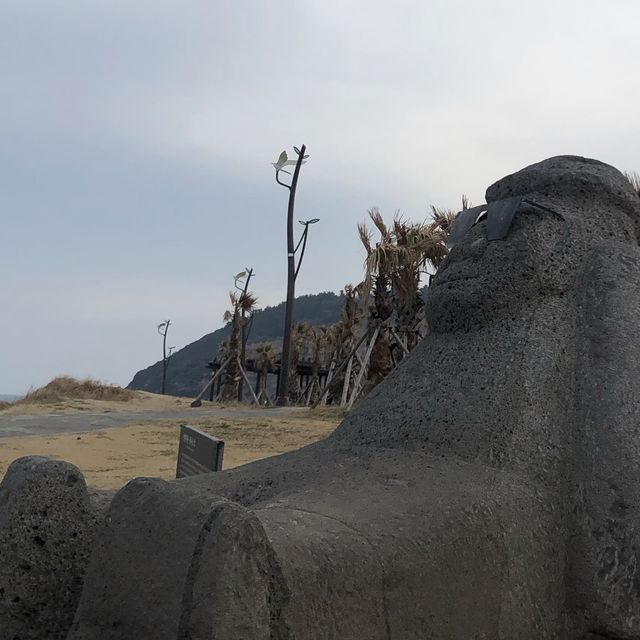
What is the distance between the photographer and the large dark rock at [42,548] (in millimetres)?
1601

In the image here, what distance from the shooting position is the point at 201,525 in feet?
4.22

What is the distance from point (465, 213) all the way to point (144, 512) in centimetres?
176

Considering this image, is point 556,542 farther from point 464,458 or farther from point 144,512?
point 144,512

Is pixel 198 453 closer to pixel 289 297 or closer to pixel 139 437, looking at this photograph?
pixel 139 437

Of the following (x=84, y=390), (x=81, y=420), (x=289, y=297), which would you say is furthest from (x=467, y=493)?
(x=84, y=390)

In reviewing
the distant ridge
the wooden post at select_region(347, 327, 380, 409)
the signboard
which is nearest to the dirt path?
the wooden post at select_region(347, 327, 380, 409)

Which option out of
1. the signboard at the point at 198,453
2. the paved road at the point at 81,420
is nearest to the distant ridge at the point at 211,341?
the paved road at the point at 81,420

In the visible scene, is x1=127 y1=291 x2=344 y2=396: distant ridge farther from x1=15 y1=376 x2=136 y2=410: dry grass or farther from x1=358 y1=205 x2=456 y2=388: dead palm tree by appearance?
x1=358 y1=205 x2=456 y2=388: dead palm tree

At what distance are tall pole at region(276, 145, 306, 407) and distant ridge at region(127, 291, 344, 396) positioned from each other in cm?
5847

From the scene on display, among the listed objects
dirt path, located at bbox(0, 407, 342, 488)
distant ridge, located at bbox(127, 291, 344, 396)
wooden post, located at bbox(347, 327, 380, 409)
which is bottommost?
dirt path, located at bbox(0, 407, 342, 488)

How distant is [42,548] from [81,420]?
9.87m

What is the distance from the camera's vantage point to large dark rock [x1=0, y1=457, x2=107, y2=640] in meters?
1.60

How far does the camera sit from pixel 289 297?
55.1 ft

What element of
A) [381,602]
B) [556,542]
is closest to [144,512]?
[381,602]
